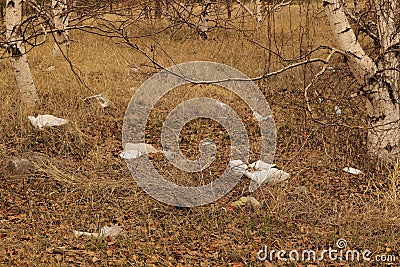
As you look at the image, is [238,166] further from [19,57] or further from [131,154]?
[19,57]

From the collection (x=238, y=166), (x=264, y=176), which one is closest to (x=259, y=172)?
(x=264, y=176)

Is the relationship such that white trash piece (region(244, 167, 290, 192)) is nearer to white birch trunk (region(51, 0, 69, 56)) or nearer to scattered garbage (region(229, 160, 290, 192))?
scattered garbage (region(229, 160, 290, 192))

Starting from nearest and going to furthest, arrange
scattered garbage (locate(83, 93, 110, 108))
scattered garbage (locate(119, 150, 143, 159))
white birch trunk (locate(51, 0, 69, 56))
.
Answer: white birch trunk (locate(51, 0, 69, 56)) → scattered garbage (locate(119, 150, 143, 159)) → scattered garbage (locate(83, 93, 110, 108))

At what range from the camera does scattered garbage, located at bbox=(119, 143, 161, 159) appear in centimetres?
571

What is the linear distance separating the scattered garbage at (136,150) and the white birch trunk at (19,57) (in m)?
1.80

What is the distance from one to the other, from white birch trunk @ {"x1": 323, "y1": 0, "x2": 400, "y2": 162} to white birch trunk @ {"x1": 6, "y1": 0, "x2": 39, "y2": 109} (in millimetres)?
3790

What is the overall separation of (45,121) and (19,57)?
1.15 metres

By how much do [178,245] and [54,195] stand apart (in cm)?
142

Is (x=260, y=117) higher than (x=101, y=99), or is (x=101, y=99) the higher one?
(x=101, y=99)

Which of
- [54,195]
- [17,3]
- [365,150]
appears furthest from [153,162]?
[17,3]

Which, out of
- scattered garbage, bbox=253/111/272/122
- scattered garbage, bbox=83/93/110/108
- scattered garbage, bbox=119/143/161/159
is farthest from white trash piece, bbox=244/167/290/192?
scattered garbage, bbox=83/93/110/108

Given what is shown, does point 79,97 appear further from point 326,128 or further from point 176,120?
point 326,128

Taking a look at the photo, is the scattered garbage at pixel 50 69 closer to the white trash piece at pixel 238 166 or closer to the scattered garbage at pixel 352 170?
the white trash piece at pixel 238 166

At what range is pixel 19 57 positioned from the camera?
6.93m
